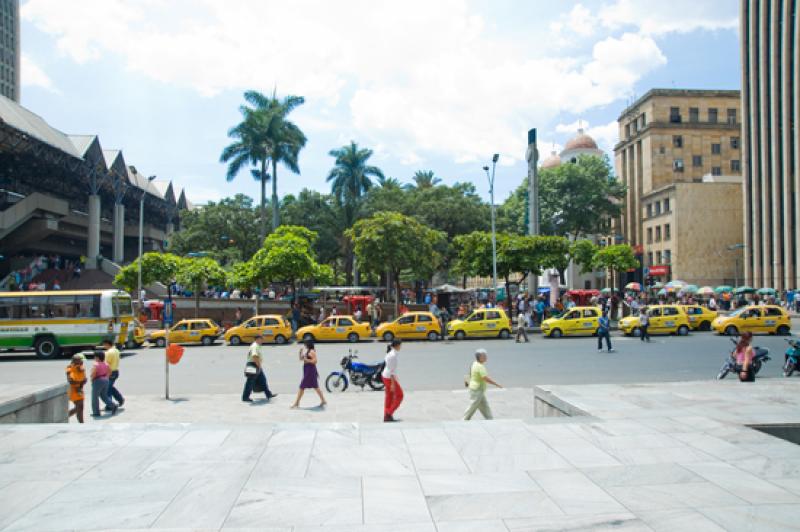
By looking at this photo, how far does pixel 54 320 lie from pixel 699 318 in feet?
92.8

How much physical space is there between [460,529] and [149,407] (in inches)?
380

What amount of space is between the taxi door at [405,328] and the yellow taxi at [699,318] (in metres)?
13.1

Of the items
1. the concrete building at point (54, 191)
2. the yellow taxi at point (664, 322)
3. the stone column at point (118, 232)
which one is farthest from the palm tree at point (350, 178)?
the yellow taxi at point (664, 322)

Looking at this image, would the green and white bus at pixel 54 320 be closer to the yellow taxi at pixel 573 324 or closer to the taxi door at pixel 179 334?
the taxi door at pixel 179 334

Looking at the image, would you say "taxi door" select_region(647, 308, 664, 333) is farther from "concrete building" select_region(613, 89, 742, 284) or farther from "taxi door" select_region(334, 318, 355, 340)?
"concrete building" select_region(613, 89, 742, 284)

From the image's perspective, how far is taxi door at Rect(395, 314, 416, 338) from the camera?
25.9 metres

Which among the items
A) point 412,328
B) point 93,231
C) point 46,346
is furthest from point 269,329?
point 93,231

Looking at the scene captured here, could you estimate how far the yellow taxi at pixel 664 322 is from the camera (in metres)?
25.5

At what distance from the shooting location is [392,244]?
31312mm

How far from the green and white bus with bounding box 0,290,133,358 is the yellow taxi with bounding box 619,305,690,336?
73.0 ft

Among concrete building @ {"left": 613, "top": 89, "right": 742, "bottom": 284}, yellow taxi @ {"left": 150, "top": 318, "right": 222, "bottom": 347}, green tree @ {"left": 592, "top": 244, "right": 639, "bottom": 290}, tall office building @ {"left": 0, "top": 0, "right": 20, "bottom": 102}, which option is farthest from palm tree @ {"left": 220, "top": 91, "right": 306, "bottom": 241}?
tall office building @ {"left": 0, "top": 0, "right": 20, "bottom": 102}

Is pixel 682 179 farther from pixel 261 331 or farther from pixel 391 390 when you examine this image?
pixel 391 390

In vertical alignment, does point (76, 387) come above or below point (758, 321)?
below

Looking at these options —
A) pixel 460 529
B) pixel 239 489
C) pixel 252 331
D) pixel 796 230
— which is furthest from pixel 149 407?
pixel 796 230
